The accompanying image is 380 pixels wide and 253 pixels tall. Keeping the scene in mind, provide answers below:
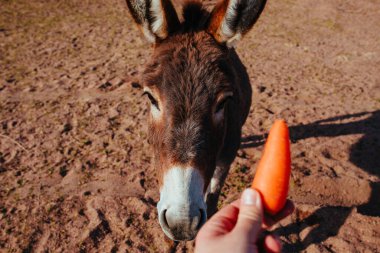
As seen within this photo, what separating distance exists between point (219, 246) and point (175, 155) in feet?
2.52

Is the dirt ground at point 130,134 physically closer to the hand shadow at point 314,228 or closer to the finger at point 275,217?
the hand shadow at point 314,228

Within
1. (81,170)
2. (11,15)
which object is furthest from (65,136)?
(11,15)

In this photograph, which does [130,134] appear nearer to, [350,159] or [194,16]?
[194,16]

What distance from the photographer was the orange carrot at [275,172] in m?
2.02

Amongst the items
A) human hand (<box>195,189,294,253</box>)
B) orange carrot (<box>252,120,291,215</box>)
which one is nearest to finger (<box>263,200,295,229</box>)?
human hand (<box>195,189,294,253</box>)

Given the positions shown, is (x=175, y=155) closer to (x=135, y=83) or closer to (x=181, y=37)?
(x=181, y=37)

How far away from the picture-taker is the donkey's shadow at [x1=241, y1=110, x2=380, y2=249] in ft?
12.0

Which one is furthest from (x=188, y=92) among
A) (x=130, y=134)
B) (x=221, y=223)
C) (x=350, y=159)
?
(x=350, y=159)

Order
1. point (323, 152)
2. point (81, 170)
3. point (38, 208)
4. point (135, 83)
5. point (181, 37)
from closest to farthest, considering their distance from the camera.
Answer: point (181, 37) → point (38, 208) → point (81, 170) → point (323, 152) → point (135, 83)

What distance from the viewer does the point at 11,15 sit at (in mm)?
10586

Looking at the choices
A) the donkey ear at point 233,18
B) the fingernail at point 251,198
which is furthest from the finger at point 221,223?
the donkey ear at point 233,18

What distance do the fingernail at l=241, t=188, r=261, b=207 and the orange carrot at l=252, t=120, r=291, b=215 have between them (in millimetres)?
50

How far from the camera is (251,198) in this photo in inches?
81.0

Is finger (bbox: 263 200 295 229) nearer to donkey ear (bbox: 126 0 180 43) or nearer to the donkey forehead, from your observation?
the donkey forehead
